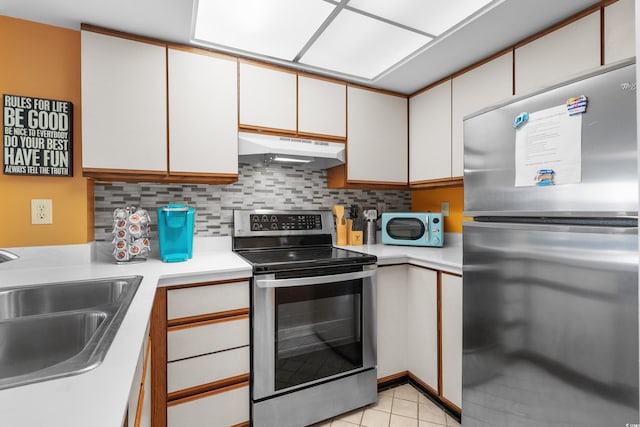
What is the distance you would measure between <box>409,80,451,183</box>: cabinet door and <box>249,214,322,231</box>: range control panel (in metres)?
0.85

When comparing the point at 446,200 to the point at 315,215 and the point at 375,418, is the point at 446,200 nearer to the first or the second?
the point at 315,215

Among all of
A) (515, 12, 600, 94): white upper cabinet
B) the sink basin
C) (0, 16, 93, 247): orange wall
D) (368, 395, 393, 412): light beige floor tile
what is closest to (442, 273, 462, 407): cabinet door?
(368, 395, 393, 412): light beige floor tile

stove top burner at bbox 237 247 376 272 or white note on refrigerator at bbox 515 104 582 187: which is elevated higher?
white note on refrigerator at bbox 515 104 582 187

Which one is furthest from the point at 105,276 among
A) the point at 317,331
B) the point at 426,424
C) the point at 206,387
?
the point at 426,424

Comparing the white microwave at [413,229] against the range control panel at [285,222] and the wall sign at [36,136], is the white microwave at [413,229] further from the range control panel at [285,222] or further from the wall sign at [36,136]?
the wall sign at [36,136]

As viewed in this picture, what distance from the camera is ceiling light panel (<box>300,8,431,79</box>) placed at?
159 cm

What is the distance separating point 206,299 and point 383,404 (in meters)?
1.25

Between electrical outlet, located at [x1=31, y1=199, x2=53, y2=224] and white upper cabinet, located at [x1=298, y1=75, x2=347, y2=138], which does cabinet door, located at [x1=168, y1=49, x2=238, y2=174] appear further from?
electrical outlet, located at [x1=31, y1=199, x2=53, y2=224]

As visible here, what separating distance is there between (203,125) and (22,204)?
3.14 ft

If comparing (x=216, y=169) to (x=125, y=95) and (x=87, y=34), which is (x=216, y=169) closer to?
(x=125, y=95)

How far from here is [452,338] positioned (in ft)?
5.59

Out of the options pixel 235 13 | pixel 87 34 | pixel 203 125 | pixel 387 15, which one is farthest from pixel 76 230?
pixel 387 15

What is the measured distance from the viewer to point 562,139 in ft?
3.22

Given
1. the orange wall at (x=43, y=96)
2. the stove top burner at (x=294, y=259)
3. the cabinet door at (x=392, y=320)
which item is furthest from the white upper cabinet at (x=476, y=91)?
the orange wall at (x=43, y=96)
